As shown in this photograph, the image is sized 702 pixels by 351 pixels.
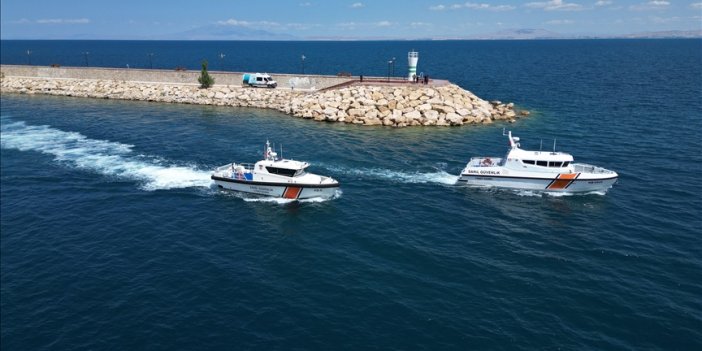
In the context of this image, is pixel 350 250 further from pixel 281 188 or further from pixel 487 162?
pixel 487 162

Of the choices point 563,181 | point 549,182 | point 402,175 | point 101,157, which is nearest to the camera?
point 563,181

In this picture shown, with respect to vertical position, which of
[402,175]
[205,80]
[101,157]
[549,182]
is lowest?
[101,157]

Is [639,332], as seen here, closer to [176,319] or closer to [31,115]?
[176,319]

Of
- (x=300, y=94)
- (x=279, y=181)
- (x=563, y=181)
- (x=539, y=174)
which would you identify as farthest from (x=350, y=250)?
(x=300, y=94)

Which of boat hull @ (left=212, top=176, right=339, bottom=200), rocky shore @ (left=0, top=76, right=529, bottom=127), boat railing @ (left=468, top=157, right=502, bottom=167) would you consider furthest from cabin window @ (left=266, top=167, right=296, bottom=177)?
rocky shore @ (left=0, top=76, right=529, bottom=127)

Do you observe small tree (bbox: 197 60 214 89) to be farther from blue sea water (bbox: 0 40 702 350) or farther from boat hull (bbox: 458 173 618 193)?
Answer: boat hull (bbox: 458 173 618 193)

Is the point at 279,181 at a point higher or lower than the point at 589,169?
lower
